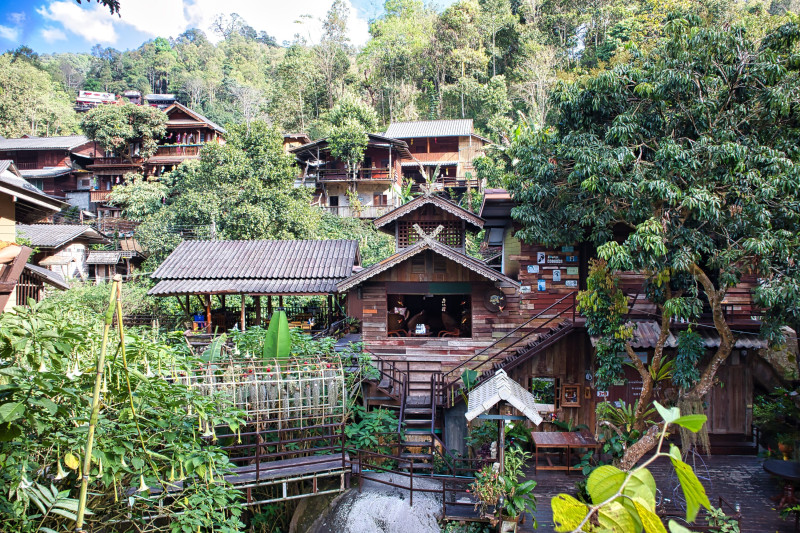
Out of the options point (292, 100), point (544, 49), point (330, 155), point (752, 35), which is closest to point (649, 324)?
point (752, 35)

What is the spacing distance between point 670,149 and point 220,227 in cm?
2388

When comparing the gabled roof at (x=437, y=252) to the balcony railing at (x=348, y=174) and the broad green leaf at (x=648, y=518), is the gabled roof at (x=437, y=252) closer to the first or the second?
the broad green leaf at (x=648, y=518)

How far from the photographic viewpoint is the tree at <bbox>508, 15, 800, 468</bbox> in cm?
963

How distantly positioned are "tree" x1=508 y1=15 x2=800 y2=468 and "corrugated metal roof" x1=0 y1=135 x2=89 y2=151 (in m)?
44.0

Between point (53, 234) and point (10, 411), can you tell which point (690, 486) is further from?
point (53, 234)

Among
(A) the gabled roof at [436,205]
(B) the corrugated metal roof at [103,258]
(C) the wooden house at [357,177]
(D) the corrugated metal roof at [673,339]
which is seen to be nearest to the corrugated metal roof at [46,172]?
(B) the corrugated metal roof at [103,258]

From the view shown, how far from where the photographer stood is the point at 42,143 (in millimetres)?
43875

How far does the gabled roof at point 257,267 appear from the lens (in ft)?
57.7

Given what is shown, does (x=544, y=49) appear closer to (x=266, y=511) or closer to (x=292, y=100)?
(x=292, y=100)

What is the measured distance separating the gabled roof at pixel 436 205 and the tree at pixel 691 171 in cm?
633

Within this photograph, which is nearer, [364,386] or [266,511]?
[266,511]

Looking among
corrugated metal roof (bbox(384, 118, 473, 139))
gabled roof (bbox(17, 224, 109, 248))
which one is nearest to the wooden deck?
gabled roof (bbox(17, 224, 109, 248))

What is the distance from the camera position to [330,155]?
39250mm

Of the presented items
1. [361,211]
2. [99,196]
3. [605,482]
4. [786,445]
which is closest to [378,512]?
[786,445]
